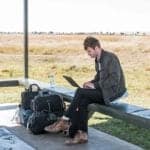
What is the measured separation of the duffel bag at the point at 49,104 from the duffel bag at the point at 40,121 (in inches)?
5.1

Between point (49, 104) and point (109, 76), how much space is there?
94 centimetres

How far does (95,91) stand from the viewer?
4.66 metres

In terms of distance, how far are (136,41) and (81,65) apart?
1.58 metres

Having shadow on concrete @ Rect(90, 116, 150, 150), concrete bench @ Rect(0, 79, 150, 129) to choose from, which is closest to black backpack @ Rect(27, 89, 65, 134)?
concrete bench @ Rect(0, 79, 150, 129)

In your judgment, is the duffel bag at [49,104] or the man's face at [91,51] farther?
the duffel bag at [49,104]

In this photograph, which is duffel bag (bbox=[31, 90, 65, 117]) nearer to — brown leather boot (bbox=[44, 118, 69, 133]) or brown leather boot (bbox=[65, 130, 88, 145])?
brown leather boot (bbox=[44, 118, 69, 133])

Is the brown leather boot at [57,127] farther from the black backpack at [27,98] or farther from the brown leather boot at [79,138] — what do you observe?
the black backpack at [27,98]

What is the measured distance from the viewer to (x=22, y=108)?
5547 mm

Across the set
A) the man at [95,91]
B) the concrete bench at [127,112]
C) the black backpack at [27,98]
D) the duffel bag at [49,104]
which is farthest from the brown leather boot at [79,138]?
the black backpack at [27,98]

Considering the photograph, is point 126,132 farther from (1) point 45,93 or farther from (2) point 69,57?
(2) point 69,57

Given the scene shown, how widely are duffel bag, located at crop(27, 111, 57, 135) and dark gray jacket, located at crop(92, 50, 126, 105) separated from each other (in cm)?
67

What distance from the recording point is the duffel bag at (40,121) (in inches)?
193
